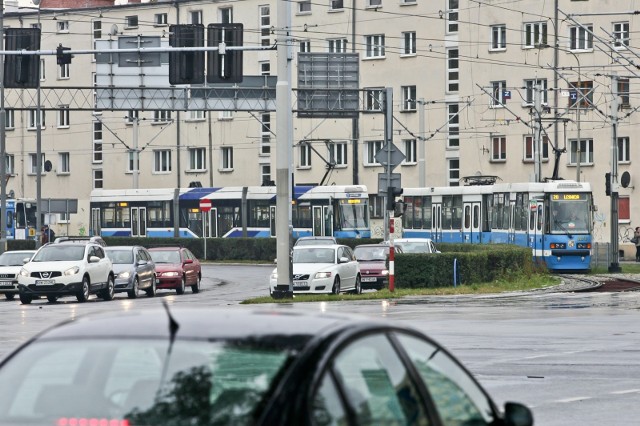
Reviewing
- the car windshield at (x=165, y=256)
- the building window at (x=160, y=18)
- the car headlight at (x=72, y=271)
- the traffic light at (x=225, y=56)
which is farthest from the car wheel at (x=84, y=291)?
the building window at (x=160, y=18)

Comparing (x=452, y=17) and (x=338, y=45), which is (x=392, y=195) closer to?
(x=452, y=17)

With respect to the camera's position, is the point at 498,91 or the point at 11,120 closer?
the point at 498,91

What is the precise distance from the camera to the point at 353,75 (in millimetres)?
54594

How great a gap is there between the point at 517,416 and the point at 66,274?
1270 inches

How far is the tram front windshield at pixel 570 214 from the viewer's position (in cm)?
5138

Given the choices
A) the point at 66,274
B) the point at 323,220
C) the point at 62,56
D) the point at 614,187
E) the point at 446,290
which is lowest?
the point at 446,290

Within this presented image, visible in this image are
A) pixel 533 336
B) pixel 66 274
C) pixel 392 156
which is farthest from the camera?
pixel 392 156

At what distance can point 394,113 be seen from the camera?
268ft

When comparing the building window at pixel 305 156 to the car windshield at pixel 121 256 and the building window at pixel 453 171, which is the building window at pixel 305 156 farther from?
the car windshield at pixel 121 256

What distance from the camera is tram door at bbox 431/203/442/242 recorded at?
62.5 m

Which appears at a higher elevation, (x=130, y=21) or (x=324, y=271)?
(x=130, y=21)

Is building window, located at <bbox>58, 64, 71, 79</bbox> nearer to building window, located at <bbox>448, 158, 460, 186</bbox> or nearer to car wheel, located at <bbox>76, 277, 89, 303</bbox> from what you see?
building window, located at <bbox>448, 158, 460, 186</bbox>

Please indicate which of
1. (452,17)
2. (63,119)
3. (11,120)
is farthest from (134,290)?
(11,120)

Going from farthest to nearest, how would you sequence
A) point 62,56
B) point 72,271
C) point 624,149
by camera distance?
point 624,149 → point 62,56 → point 72,271
